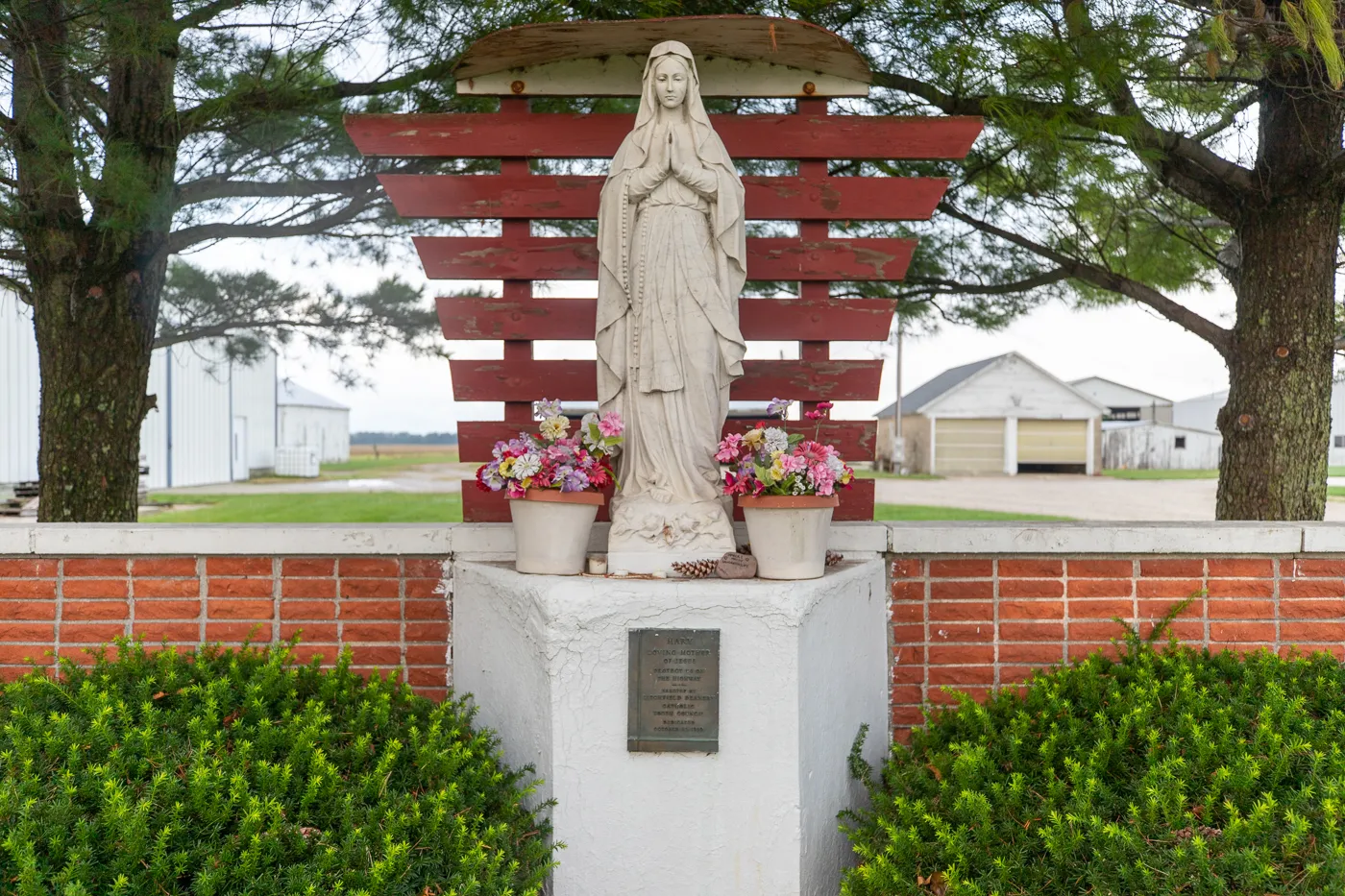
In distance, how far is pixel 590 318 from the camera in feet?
13.9

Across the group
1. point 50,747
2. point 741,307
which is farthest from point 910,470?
point 50,747

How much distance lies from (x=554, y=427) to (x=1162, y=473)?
28.6 m

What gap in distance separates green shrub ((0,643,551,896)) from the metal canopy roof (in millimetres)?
2595

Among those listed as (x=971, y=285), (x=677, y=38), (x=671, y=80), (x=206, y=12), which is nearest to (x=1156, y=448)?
(x=971, y=285)

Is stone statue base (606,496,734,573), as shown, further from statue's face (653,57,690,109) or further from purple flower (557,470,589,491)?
statue's face (653,57,690,109)

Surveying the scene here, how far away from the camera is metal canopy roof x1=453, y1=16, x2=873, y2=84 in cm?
388

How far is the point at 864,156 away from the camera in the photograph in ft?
13.9

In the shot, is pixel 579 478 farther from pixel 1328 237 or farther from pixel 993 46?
pixel 1328 237

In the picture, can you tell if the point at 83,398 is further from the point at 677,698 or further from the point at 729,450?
the point at 677,698

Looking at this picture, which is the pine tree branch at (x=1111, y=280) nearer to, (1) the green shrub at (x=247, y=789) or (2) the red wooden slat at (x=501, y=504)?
(2) the red wooden slat at (x=501, y=504)

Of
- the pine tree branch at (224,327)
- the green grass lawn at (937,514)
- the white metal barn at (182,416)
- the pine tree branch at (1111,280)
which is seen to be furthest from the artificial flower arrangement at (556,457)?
the green grass lawn at (937,514)

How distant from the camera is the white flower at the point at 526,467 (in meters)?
3.50

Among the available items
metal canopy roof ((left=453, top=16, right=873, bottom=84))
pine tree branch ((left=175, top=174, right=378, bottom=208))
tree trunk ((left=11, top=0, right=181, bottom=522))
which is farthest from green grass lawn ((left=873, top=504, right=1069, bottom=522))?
tree trunk ((left=11, top=0, right=181, bottom=522))

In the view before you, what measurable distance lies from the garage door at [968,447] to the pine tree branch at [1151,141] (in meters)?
22.1
